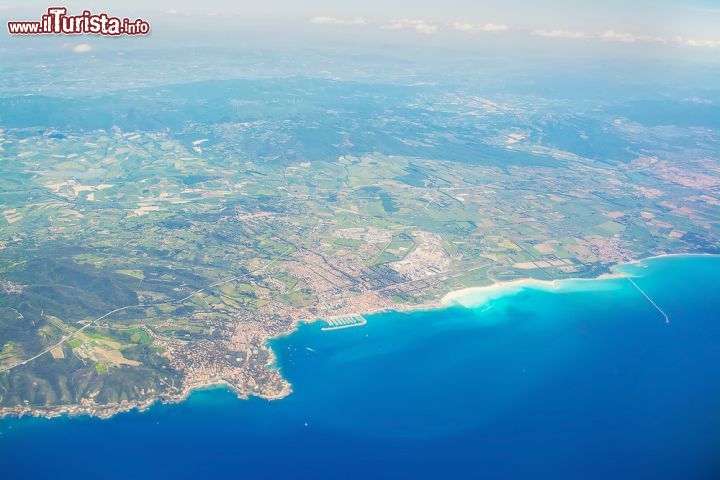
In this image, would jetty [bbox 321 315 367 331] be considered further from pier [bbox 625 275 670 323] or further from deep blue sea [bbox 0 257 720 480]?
pier [bbox 625 275 670 323]

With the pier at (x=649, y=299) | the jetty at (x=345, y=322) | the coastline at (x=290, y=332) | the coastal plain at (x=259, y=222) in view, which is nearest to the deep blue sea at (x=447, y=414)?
the coastline at (x=290, y=332)

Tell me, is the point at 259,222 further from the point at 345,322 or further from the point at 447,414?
the point at 447,414

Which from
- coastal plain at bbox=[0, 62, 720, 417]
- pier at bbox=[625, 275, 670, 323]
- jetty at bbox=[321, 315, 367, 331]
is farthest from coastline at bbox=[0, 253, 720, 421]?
pier at bbox=[625, 275, 670, 323]

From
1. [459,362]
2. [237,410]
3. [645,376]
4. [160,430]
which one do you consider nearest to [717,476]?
[645,376]

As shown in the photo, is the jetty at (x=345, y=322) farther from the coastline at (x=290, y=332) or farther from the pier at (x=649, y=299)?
the pier at (x=649, y=299)

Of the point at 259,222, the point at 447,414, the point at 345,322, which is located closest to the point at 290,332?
the point at 345,322
